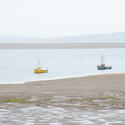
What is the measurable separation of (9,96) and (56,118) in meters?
5.66

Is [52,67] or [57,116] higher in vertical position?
[52,67]

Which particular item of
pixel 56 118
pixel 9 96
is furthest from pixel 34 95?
pixel 56 118

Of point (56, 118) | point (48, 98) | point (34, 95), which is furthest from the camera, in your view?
point (34, 95)

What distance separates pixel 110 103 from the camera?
49.1 ft

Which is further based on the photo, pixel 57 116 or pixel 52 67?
pixel 52 67

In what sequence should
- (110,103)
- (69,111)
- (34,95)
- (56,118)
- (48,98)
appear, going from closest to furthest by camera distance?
(56,118) < (69,111) < (110,103) < (48,98) < (34,95)

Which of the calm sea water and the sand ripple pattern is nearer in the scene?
the sand ripple pattern

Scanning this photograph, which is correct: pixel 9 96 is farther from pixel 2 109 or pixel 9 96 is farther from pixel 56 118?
pixel 56 118

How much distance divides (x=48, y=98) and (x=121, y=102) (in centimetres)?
324

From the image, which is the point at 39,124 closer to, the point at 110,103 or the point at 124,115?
the point at 124,115

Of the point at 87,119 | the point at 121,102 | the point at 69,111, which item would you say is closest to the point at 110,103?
the point at 121,102

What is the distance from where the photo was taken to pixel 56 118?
1195 centimetres

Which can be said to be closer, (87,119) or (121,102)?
(87,119)

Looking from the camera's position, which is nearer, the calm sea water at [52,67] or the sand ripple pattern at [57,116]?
the sand ripple pattern at [57,116]
